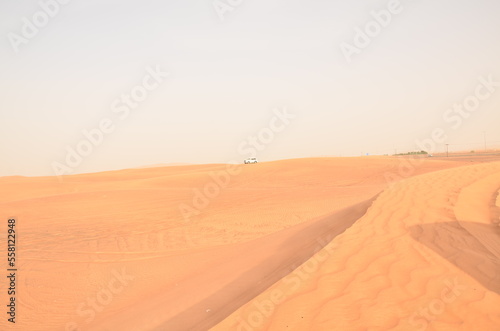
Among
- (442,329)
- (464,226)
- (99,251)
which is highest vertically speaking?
(99,251)

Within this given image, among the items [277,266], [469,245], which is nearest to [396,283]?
[469,245]

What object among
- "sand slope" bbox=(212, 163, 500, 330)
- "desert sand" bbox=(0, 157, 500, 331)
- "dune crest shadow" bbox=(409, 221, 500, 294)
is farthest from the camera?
"dune crest shadow" bbox=(409, 221, 500, 294)

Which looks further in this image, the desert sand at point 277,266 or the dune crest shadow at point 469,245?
the dune crest shadow at point 469,245

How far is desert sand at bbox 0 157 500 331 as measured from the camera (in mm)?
3305

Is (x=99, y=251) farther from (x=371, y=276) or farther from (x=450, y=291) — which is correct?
(x=450, y=291)

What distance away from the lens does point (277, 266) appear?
235 inches

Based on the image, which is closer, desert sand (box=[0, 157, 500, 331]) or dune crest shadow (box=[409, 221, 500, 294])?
desert sand (box=[0, 157, 500, 331])

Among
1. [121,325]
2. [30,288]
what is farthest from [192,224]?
[121,325]

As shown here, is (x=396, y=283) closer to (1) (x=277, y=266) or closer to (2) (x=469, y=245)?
(2) (x=469, y=245)

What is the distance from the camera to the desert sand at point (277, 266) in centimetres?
330

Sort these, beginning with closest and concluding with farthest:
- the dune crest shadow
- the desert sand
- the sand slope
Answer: the sand slope, the desert sand, the dune crest shadow

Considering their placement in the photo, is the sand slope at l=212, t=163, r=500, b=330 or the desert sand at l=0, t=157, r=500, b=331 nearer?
the sand slope at l=212, t=163, r=500, b=330

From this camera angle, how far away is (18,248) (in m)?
8.95

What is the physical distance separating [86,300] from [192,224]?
18.0 feet
